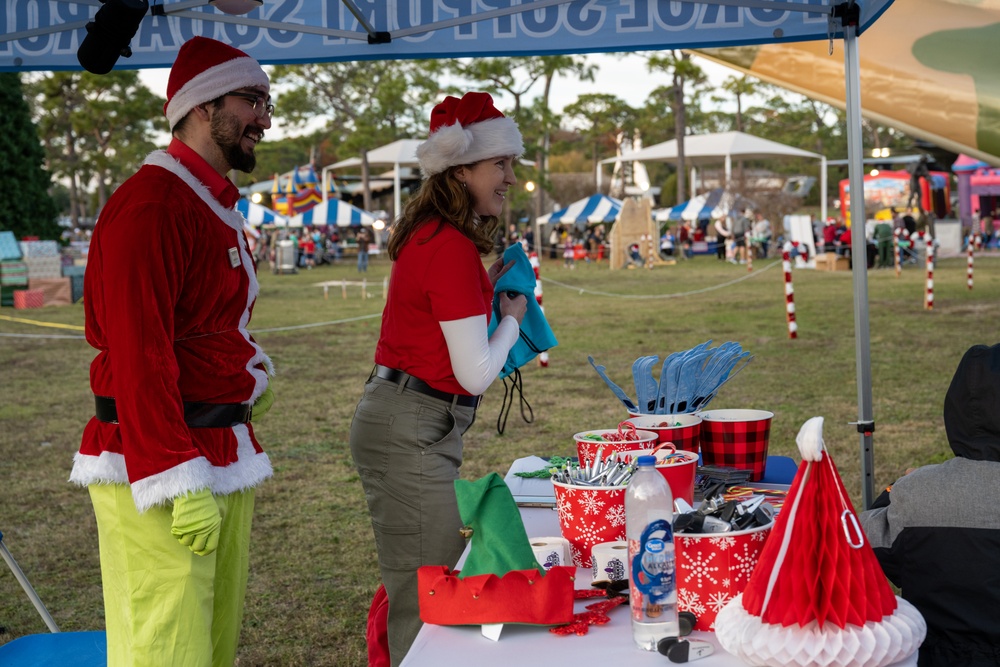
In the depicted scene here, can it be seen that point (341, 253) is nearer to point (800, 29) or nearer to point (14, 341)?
point (14, 341)

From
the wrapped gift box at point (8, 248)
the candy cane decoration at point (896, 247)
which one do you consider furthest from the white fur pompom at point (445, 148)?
the candy cane decoration at point (896, 247)

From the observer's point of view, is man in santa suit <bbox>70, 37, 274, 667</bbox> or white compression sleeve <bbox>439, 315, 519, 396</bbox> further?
white compression sleeve <bbox>439, 315, 519, 396</bbox>

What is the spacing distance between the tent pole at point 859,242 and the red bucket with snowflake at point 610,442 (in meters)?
1.26

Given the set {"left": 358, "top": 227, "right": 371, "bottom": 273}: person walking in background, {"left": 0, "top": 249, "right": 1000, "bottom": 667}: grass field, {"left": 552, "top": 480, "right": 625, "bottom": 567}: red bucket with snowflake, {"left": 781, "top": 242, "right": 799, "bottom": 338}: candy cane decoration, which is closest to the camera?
{"left": 552, "top": 480, "right": 625, "bottom": 567}: red bucket with snowflake

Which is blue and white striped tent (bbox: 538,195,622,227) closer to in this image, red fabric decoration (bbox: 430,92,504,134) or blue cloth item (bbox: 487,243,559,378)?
blue cloth item (bbox: 487,243,559,378)

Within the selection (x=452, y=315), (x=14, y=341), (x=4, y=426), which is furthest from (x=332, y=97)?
(x=452, y=315)

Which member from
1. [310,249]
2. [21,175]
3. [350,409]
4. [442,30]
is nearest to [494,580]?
[442,30]

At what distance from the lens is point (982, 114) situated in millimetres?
4039

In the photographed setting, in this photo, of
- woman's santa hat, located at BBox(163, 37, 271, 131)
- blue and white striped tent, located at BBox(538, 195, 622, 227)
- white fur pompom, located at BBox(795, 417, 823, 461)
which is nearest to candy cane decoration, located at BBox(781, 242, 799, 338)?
woman's santa hat, located at BBox(163, 37, 271, 131)

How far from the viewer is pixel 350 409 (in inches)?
344

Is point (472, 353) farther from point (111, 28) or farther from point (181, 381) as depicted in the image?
point (111, 28)

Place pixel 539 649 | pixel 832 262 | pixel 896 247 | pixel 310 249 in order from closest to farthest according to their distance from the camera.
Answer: pixel 539 649 → pixel 896 247 → pixel 832 262 → pixel 310 249

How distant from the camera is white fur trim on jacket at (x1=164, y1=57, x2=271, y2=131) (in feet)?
7.41

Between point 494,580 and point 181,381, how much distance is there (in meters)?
0.85
